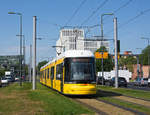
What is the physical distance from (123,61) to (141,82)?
55.5 meters

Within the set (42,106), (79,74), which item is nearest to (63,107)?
(42,106)

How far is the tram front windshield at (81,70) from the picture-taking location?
61.3ft

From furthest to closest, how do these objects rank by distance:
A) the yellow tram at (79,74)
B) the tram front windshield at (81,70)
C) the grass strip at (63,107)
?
the tram front windshield at (81,70), the yellow tram at (79,74), the grass strip at (63,107)

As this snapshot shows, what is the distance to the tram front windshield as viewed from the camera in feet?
61.3

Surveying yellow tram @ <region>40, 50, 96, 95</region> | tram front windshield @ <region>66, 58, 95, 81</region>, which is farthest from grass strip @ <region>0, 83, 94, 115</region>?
tram front windshield @ <region>66, 58, 95, 81</region>

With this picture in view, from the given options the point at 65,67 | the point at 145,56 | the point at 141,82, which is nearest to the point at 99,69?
the point at 141,82

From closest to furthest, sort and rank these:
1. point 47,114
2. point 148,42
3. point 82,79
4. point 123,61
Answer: point 47,114, point 82,79, point 148,42, point 123,61

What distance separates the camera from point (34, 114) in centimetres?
1099

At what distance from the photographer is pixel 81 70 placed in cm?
1870

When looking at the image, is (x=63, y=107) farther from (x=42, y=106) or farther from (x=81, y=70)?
(x=81, y=70)

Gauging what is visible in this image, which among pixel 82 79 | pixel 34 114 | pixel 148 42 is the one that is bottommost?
pixel 34 114

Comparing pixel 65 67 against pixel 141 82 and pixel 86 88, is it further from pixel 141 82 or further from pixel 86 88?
pixel 141 82

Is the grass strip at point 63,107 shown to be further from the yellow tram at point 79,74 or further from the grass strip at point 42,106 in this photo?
the yellow tram at point 79,74

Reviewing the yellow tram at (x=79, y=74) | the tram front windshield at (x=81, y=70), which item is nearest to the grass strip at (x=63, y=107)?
the yellow tram at (x=79, y=74)
